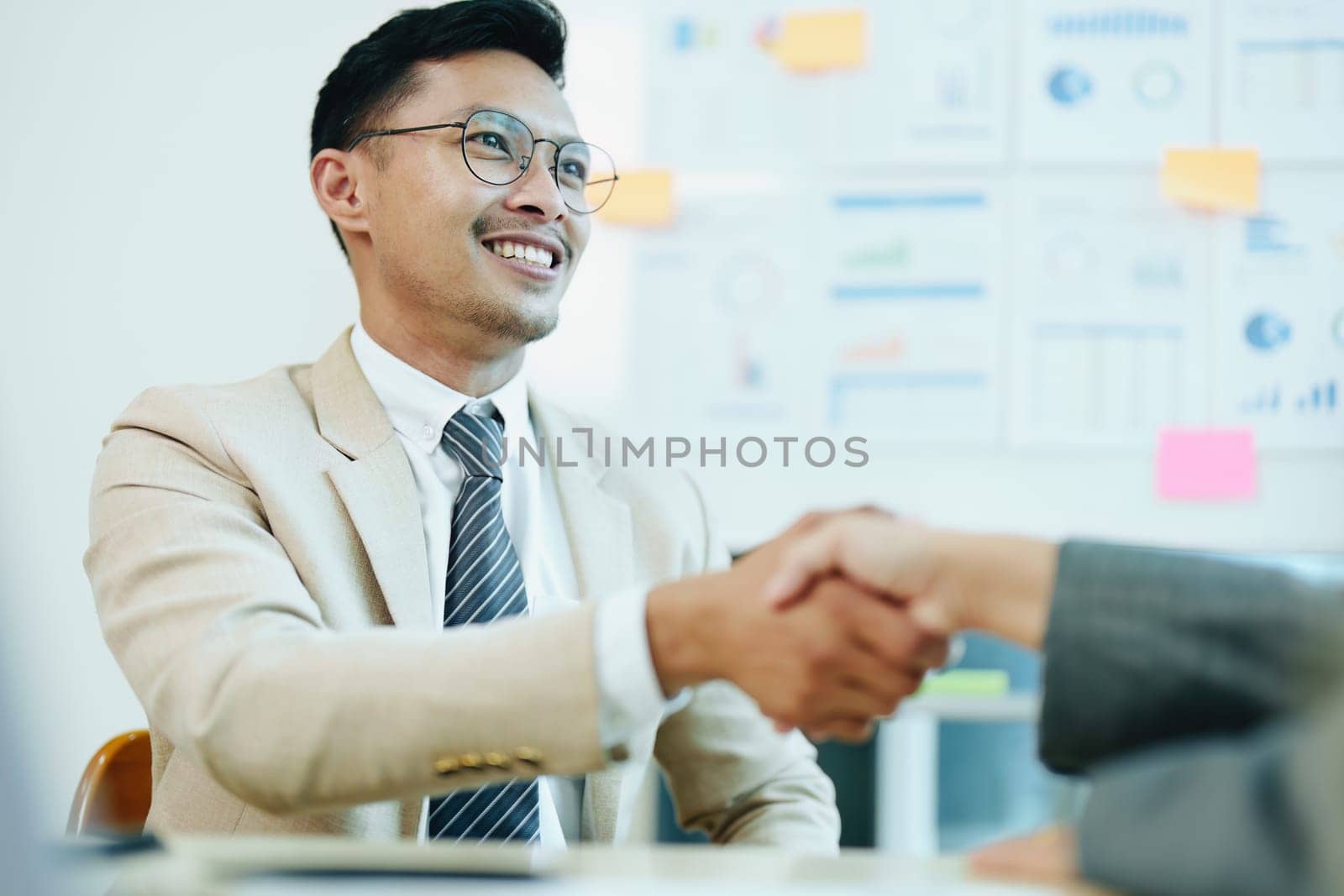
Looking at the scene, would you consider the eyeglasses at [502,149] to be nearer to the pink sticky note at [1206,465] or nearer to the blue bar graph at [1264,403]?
the pink sticky note at [1206,465]

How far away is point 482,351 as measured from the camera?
1.64 metres

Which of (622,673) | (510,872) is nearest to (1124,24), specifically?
(622,673)

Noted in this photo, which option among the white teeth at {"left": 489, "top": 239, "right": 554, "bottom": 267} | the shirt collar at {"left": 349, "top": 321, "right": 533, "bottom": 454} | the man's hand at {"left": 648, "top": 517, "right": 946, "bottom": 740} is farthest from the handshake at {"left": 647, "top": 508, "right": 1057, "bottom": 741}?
the white teeth at {"left": 489, "top": 239, "right": 554, "bottom": 267}

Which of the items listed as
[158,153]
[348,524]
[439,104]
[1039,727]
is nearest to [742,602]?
[1039,727]

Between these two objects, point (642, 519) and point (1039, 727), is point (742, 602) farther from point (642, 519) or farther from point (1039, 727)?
point (642, 519)

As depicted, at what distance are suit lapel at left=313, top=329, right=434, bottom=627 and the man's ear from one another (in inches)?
13.1

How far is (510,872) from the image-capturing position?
614mm

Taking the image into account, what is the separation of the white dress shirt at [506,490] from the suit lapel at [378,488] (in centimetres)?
3

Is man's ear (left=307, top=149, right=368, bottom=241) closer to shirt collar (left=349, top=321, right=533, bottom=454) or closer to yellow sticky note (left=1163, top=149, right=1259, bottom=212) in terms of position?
shirt collar (left=349, top=321, right=533, bottom=454)

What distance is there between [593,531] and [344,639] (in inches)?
22.3

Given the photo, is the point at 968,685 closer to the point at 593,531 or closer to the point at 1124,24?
the point at 593,531

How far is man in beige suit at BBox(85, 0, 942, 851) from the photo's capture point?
3.05 feet

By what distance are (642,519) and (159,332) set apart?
1.41 m

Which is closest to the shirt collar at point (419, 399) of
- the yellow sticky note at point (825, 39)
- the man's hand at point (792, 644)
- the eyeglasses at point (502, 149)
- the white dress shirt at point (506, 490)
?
the white dress shirt at point (506, 490)
